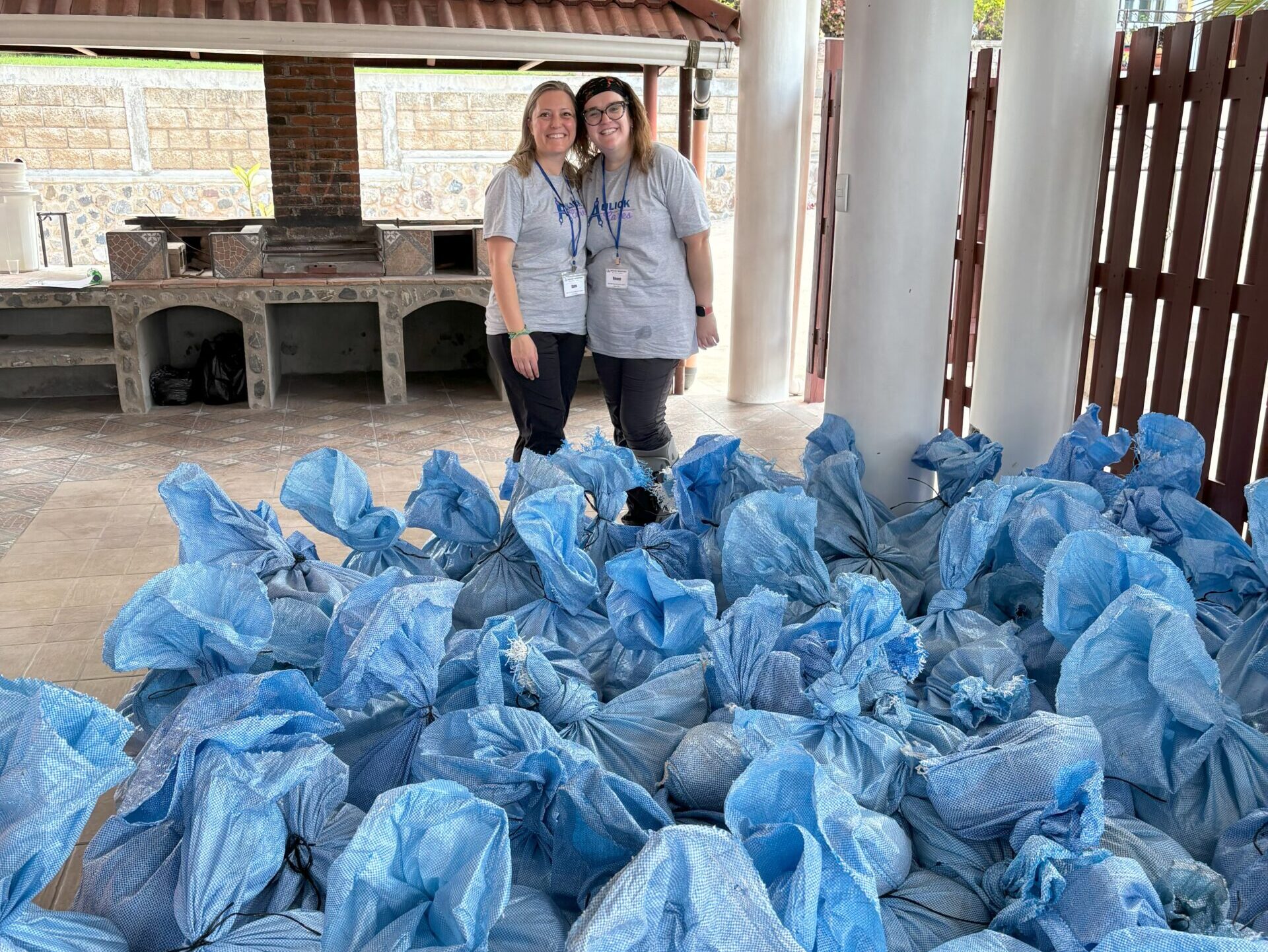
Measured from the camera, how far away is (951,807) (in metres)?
1.60

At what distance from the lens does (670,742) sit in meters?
1.83

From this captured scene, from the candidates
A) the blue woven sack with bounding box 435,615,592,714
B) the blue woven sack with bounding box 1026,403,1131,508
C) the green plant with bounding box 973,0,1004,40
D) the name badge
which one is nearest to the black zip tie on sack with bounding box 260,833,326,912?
→ the blue woven sack with bounding box 435,615,592,714

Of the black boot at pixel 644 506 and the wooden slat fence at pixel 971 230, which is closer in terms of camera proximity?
the black boot at pixel 644 506

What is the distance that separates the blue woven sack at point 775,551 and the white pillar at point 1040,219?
1722mm

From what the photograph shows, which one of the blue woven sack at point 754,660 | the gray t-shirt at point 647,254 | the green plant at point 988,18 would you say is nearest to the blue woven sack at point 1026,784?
the blue woven sack at point 754,660

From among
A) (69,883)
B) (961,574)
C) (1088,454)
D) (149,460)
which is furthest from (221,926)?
(149,460)

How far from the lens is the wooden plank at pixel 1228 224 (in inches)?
127

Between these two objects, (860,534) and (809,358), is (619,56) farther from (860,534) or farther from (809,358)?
(860,534)

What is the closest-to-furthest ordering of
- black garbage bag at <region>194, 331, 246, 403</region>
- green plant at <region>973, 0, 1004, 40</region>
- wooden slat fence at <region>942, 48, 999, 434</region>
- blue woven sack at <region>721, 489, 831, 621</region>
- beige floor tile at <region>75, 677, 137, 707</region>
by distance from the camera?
blue woven sack at <region>721, 489, 831, 621</region>
beige floor tile at <region>75, 677, 137, 707</region>
wooden slat fence at <region>942, 48, 999, 434</region>
black garbage bag at <region>194, 331, 246, 403</region>
green plant at <region>973, 0, 1004, 40</region>

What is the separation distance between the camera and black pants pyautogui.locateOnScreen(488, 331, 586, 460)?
3.90 metres

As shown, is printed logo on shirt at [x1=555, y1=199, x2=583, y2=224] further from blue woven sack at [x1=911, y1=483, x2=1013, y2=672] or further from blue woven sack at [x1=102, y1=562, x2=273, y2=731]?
blue woven sack at [x1=102, y1=562, x2=273, y2=731]

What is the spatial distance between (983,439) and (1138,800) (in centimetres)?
156

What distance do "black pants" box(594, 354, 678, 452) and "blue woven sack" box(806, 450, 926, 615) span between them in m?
1.15

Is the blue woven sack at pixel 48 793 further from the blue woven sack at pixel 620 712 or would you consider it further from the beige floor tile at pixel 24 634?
the beige floor tile at pixel 24 634
